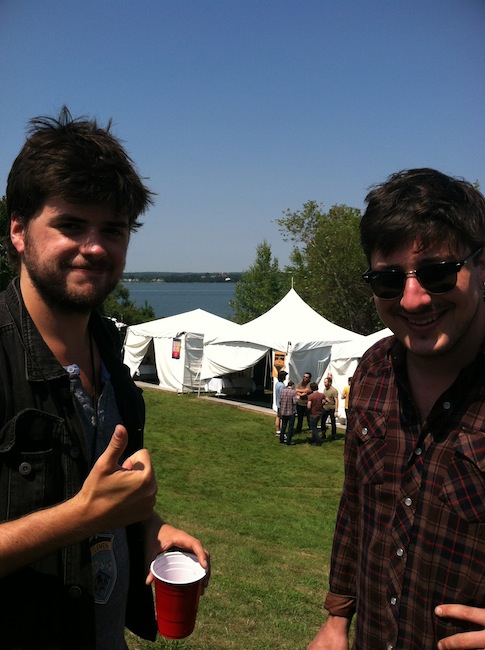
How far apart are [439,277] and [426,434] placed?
1.78 feet

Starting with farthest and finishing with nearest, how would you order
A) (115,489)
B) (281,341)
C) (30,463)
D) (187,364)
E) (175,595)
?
(187,364), (281,341), (175,595), (30,463), (115,489)

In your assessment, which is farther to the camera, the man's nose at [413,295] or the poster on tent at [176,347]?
the poster on tent at [176,347]

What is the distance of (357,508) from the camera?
2174 millimetres

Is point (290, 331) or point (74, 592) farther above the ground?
point (74, 592)

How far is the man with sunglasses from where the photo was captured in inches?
67.8

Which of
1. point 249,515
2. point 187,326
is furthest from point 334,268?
point 249,515

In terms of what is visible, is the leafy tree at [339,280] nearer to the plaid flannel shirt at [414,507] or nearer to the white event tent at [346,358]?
the white event tent at [346,358]

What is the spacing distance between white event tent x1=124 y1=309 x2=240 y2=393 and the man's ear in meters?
20.5

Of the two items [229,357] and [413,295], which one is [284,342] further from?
[413,295]

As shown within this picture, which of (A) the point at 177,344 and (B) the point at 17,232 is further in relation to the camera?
(A) the point at 177,344

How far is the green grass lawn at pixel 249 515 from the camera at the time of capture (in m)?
4.50

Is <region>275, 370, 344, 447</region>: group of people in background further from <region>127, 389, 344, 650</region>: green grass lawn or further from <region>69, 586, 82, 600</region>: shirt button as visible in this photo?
<region>69, 586, 82, 600</region>: shirt button

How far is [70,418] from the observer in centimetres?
182

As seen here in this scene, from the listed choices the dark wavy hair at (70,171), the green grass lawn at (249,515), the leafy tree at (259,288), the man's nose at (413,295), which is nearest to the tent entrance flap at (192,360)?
the green grass lawn at (249,515)
